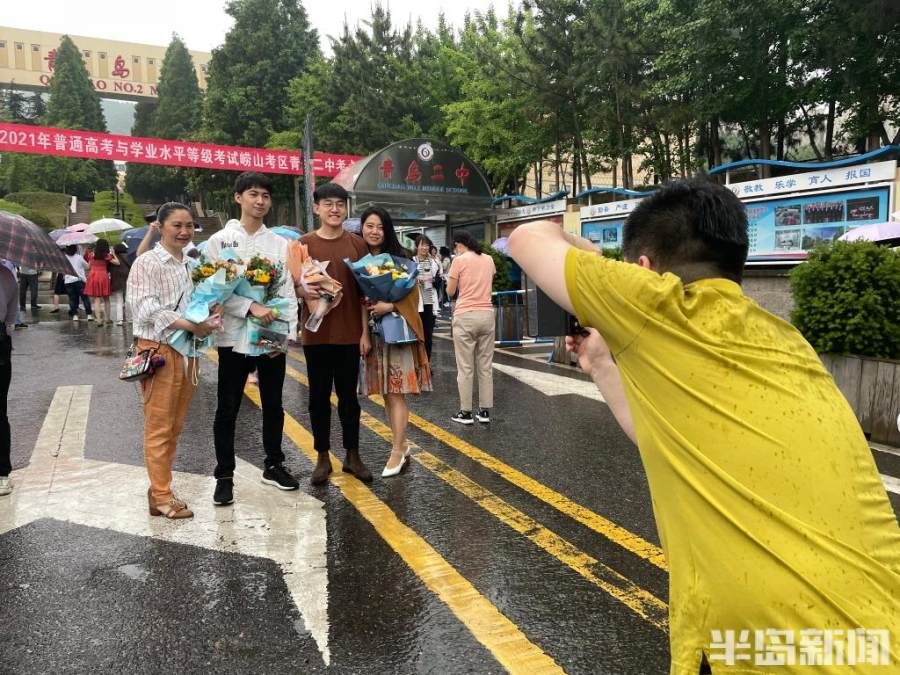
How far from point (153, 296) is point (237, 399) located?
0.81m

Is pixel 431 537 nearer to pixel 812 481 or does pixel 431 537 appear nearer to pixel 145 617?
pixel 145 617

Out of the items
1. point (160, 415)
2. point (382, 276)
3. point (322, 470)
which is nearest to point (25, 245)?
point (160, 415)

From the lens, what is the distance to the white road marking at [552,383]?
25.2ft

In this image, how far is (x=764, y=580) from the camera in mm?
1241

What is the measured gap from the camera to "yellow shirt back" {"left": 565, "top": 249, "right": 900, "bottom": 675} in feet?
4.02

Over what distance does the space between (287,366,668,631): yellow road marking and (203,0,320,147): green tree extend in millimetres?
33683

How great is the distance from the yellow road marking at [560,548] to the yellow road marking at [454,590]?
1.72 ft

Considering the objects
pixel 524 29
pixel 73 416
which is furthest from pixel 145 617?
pixel 524 29

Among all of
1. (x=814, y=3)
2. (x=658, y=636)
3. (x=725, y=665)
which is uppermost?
(x=814, y=3)

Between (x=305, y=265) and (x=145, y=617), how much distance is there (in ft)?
7.50

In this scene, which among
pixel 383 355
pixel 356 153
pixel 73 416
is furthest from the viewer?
pixel 356 153

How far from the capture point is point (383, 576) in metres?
3.22

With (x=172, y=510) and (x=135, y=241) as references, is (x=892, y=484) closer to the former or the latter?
(x=172, y=510)

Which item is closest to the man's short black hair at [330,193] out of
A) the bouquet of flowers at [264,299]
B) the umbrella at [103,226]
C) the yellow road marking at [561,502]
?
the bouquet of flowers at [264,299]
